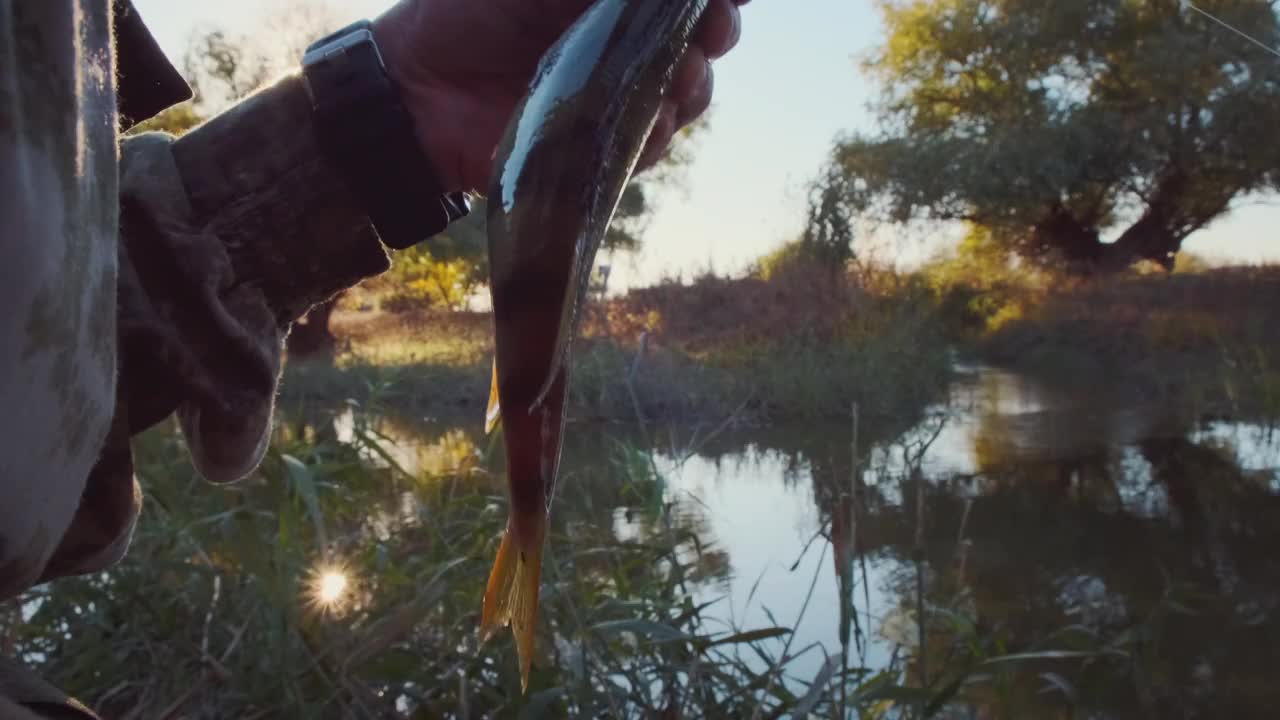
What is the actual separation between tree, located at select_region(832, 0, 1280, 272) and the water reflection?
6561 mm

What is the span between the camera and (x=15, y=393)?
1.94 ft

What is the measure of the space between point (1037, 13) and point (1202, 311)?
7435 mm

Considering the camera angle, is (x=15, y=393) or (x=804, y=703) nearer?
(x=15, y=393)

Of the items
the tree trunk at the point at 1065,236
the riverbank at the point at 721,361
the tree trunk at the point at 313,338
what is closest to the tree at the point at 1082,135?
the tree trunk at the point at 1065,236

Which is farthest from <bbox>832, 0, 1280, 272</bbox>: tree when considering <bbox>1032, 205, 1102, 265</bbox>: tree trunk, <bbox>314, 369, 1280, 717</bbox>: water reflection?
<bbox>314, 369, 1280, 717</bbox>: water reflection

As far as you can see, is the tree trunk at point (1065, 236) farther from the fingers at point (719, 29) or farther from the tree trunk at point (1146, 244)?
the fingers at point (719, 29)

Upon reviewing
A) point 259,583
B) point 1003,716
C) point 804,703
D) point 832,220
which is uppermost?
point 832,220

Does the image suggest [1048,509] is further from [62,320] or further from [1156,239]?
[1156,239]

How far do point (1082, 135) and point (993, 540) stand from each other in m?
11.8

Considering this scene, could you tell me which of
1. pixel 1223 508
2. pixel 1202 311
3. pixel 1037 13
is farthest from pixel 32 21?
pixel 1037 13

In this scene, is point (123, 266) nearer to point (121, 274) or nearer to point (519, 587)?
point (121, 274)

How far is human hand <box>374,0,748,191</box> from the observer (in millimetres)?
1503

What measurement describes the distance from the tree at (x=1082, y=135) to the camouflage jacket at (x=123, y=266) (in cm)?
A: 1059

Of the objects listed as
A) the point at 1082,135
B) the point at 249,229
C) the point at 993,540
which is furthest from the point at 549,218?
the point at 1082,135
